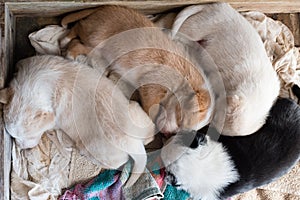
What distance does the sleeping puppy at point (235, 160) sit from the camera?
2199 millimetres

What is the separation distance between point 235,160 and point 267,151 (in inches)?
6.2

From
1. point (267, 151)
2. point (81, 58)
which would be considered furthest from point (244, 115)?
point (81, 58)

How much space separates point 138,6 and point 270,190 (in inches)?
46.6

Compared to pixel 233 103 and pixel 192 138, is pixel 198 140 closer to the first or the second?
pixel 192 138

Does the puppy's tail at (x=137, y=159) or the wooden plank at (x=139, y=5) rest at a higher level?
the wooden plank at (x=139, y=5)

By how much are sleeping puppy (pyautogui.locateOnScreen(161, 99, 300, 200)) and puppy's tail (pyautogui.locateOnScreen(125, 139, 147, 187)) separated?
111 mm

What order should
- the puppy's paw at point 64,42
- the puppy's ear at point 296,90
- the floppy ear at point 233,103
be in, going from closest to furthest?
1. the floppy ear at point 233,103
2. the puppy's paw at point 64,42
3. the puppy's ear at point 296,90

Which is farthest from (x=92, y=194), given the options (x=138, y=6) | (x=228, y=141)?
(x=138, y=6)

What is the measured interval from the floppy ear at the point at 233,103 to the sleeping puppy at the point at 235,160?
A: 16cm

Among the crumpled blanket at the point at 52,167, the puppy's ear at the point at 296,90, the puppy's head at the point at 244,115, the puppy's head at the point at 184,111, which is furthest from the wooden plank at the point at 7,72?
the puppy's ear at the point at 296,90

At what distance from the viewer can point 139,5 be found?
227 centimetres

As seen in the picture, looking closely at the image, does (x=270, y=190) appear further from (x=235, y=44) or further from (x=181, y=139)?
(x=235, y=44)

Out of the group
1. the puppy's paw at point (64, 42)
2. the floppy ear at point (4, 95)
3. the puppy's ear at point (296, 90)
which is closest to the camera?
the floppy ear at point (4, 95)

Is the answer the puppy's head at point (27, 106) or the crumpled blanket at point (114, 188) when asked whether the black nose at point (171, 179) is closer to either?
the crumpled blanket at point (114, 188)
